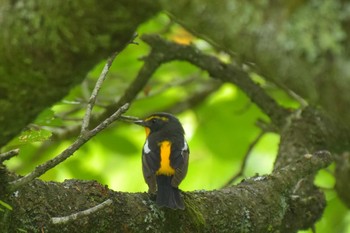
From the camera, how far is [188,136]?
23.2ft

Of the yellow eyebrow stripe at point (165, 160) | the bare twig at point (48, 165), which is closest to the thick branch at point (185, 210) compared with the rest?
the bare twig at point (48, 165)

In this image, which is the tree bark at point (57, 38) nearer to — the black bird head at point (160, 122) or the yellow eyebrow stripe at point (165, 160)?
the yellow eyebrow stripe at point (165, 160)

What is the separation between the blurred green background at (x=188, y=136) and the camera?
5797mm

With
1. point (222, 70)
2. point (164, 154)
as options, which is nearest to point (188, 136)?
point (164, 154)

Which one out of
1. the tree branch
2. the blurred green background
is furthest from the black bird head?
the tree branch

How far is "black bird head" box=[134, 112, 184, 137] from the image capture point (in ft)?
19.4

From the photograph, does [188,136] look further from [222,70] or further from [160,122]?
[222,70]

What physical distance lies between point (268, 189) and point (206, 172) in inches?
129

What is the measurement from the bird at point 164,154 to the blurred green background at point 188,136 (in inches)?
9.3

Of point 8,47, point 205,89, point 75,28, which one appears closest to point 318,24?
point 75,28

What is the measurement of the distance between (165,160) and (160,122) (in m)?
1.03

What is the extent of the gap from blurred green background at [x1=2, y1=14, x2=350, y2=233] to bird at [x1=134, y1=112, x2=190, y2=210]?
24 centimetres

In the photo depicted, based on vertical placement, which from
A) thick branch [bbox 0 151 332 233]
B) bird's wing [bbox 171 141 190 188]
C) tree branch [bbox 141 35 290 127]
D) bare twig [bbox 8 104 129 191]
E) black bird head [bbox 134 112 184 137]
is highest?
black bird head [bbox 134 112 184 137]

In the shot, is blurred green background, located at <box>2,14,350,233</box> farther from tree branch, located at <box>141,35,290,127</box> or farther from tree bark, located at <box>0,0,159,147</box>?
tree bark, located at <box>0,0,159,147</box>
